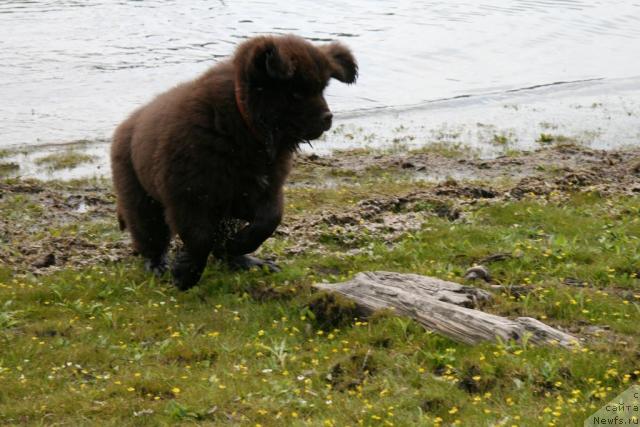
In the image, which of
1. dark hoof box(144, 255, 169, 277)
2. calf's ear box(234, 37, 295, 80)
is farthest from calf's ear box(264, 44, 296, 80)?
dark hoof box(144, 255, 169, 277)

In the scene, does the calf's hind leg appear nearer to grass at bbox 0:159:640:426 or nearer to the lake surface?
grass at bbox 0:159:640:426

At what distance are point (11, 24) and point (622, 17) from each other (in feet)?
58.4

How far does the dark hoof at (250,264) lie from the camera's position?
984 centimetres

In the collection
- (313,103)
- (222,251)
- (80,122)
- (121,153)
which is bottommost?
(80,122)

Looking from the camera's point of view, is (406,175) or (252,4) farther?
(252,4)

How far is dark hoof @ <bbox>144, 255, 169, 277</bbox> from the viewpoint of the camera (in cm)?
1010

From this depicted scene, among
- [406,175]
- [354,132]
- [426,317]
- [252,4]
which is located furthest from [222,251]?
[252,4]

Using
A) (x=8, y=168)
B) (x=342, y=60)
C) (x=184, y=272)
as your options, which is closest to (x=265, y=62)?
(x=342, y=60)

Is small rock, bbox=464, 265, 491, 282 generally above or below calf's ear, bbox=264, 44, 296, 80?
below

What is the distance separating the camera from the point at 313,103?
28.1 feet

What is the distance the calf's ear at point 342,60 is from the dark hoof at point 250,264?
205 cm

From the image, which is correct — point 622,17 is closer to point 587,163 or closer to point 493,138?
point 493,138

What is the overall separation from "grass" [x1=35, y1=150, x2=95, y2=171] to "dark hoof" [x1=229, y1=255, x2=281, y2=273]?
691cm

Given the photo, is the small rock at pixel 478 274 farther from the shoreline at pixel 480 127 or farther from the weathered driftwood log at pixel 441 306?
the shoreline at pixel 480 127
